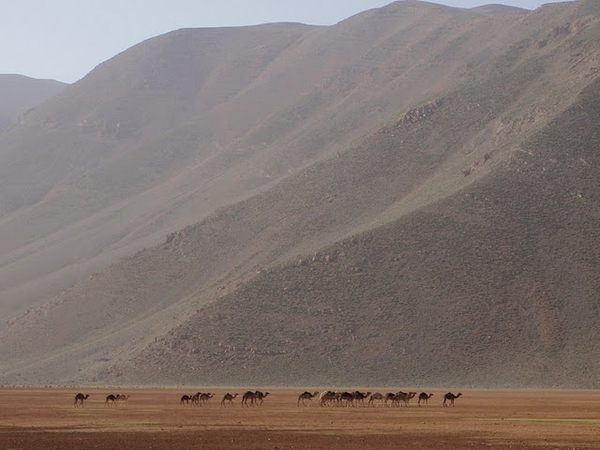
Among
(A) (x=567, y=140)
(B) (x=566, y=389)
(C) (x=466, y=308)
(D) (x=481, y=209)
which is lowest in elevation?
(B) (x=566, y=389)

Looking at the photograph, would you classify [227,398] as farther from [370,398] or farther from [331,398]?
[370,398]

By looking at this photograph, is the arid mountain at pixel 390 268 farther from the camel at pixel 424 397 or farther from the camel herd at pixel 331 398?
the camel herd at pixel 331 398

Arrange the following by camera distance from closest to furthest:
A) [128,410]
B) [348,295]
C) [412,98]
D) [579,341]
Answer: [128,410] → [579,341] → [348,295] → [412,98]

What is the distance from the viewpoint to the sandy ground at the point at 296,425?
39656 mm

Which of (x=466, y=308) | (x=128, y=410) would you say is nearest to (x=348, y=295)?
(x=466, y=308)

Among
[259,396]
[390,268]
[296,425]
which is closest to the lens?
[296,425]

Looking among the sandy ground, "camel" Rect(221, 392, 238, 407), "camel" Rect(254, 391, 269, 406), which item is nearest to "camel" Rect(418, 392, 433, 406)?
the sandy ground

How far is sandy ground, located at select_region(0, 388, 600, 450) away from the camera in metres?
39.7

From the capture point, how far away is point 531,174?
410 feet

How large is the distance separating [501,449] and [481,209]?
8503 cm

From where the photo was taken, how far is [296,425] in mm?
49062

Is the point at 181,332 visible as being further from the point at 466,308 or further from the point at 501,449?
the point at 501,449

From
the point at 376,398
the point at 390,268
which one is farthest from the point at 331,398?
the point at 390,268

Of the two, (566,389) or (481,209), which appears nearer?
(566,389)
